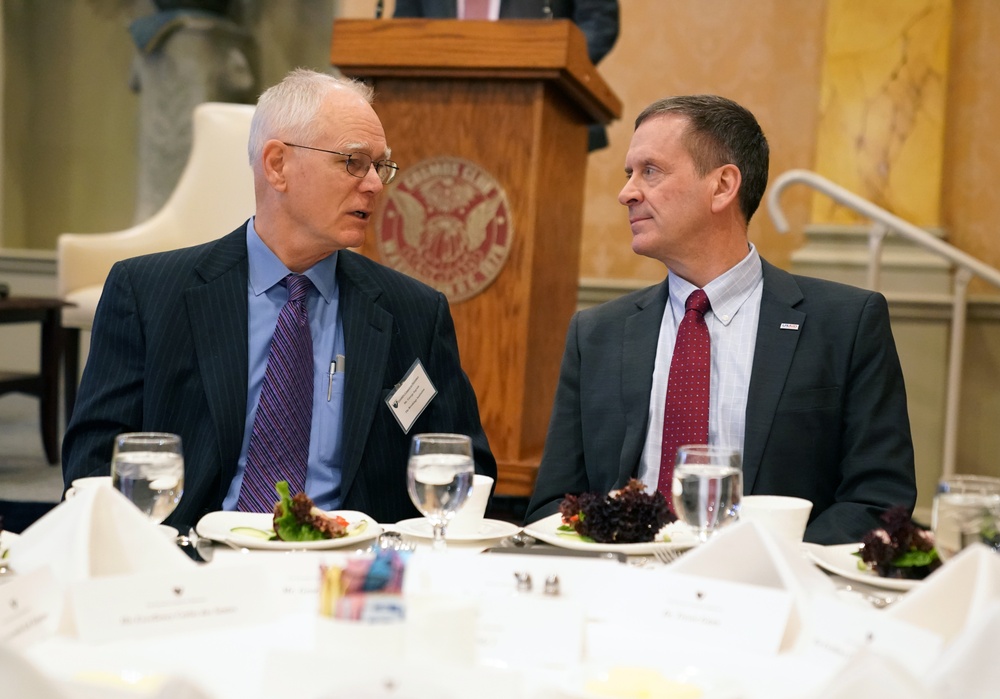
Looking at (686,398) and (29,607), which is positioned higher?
(686,398)

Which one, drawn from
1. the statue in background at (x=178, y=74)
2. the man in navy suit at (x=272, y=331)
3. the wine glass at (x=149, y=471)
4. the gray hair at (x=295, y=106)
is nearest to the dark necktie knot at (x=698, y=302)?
the man in navy suit at (x=272, y=331)

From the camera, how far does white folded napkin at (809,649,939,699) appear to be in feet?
2.47

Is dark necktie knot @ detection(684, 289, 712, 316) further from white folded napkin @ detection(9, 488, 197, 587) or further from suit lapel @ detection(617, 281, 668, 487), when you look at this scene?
white folded napkin @ detection(9, 488, 197, 587)

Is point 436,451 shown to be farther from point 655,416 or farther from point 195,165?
point 195,165

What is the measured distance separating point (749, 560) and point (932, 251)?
358cm

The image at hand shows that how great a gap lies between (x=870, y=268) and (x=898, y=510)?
325 cm

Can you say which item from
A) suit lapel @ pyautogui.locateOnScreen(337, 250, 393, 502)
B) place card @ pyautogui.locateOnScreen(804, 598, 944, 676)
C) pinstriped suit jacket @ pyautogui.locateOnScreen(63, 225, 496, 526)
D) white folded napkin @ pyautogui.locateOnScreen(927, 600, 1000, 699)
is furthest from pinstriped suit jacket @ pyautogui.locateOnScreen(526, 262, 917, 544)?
white folded napkin @ pyautogui.locateOnScreen(927, 600, 1000, 699)

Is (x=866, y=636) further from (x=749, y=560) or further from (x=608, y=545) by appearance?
(x=608, y=545)

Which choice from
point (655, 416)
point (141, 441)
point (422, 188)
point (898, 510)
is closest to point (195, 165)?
point (422, 188)

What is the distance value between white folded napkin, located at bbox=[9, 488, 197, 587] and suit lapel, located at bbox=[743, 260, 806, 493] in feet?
3.99

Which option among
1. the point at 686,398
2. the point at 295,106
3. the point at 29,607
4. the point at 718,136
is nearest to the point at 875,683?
the point at 29,607

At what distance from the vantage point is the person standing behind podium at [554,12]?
361cm

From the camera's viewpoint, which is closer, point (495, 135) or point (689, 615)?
point (689, 615)

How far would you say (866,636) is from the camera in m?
0.96
